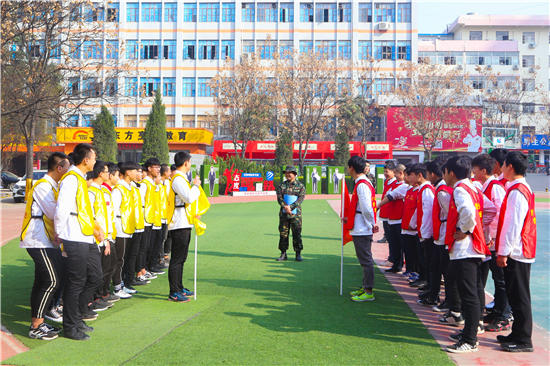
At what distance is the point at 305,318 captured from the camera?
19.0 ft

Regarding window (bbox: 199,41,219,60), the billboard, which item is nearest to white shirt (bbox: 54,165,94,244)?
the billboard

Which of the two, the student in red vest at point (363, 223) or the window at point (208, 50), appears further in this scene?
the window at point (208, 50)

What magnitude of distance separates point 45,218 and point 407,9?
55.7 metres

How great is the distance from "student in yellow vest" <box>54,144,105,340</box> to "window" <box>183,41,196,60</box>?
168 ft

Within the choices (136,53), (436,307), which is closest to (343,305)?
(436,307)

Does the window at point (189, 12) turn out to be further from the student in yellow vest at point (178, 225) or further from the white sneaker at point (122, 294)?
the white sneaker at point (122, 294)

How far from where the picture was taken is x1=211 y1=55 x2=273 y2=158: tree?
1588 inches

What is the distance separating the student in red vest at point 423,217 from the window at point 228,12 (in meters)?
50.6

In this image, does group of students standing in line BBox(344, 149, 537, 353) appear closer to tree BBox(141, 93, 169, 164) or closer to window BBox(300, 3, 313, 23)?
tree BBox(141, 93, 169, 164)

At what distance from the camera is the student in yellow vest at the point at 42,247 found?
5.10 meters

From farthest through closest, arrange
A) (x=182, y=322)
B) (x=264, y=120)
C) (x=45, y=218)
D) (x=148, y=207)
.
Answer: (x=264, y=120), (x=148, y=207), (x=182, y=322), (x=45, y=218)

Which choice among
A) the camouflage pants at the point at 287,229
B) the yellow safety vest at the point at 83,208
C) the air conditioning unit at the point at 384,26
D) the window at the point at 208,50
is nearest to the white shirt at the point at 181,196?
the yellow safety vest at the point at 83,208

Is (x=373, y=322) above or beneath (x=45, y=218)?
beneath

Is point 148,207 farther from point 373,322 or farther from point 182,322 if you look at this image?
point 373,322
